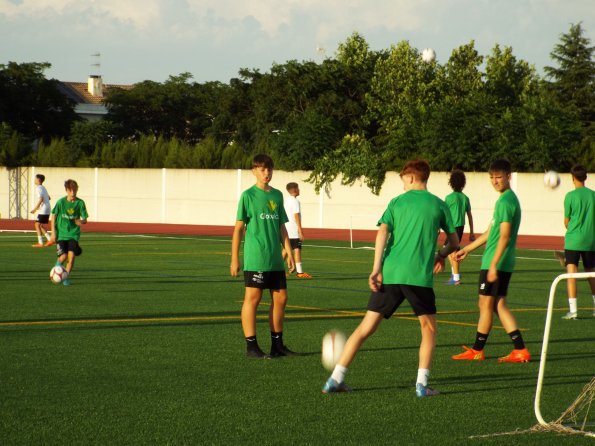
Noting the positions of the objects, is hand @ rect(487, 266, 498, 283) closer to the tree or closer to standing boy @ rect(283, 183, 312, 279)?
standing boy @ rect(283, 183, 312, 279)

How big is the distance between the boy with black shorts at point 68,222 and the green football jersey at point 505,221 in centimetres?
1034

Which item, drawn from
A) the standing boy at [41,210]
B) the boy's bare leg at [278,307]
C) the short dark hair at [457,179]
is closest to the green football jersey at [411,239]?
the boy's bare leg at [278,307]

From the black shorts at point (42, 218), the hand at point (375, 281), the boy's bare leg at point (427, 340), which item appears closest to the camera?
the hand at point (375, 281)

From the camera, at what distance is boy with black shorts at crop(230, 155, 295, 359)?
11.6 metres

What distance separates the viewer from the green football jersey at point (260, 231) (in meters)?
11.6

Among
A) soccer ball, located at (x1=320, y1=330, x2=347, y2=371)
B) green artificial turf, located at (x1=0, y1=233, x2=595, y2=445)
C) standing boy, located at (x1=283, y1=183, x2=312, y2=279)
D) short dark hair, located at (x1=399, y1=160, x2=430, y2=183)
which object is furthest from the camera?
standing boy, located at (x1=283, y1=183, x2=312, y2=279)

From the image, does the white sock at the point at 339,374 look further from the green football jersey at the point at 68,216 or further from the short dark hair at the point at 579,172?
the green football jersey at the point at 68,216

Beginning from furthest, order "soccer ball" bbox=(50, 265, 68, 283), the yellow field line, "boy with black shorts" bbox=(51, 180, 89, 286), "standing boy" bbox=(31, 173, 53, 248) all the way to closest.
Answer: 1. "standing boy" bbox=(31, 173, 53, 248)
2. "boy with black shorts" bbox=(51, 180, 89, 286)
3. "soccer ball" bbox=(50, 265, 68, 283)
4. the yellow field line

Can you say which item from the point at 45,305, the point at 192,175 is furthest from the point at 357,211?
the point at 45,305

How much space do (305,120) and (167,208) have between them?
26.3 feet

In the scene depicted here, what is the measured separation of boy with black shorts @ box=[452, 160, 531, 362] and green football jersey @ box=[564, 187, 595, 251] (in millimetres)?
4043

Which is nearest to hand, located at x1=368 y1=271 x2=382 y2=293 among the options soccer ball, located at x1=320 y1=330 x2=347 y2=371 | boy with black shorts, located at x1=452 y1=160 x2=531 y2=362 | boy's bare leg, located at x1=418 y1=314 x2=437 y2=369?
boy's bare leg, located at x1=418 y1=314 x2=437 y2=369

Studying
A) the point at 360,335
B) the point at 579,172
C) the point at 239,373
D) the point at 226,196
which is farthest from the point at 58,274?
the point at 226,196

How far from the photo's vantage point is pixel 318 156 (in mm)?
52219
